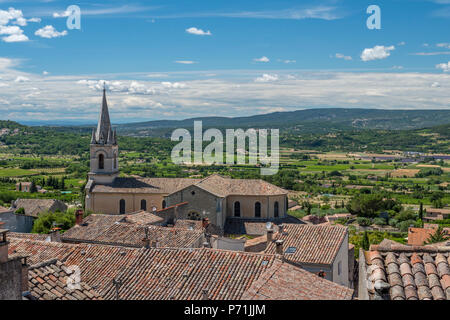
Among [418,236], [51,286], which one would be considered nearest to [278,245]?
[51,286]

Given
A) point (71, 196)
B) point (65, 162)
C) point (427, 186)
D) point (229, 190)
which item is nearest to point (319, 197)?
point (427, 186)

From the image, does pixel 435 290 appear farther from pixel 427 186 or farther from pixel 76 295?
pixel 427 186

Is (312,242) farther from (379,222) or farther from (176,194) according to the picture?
(379,222)

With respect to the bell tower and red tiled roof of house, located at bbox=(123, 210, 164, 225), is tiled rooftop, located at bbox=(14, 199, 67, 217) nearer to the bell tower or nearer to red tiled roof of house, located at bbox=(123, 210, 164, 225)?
the bell tower

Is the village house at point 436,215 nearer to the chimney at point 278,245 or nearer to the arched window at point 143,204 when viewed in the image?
the arched window at point 143,204
